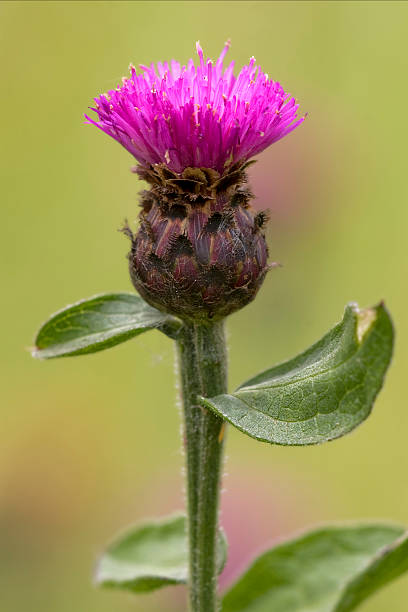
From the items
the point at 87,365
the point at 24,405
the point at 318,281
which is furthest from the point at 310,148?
the point at 24,405

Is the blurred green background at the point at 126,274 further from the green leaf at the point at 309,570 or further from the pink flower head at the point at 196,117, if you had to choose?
the pink flower head at the point at 196,117

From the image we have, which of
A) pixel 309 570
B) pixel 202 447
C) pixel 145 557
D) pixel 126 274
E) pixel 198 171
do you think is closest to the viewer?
pixel 198 171

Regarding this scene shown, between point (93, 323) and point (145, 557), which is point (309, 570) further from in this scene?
point (93, 323)

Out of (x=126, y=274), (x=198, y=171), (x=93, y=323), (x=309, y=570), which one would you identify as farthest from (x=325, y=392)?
(x=126, y=274)

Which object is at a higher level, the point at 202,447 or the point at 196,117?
the point at 196,117

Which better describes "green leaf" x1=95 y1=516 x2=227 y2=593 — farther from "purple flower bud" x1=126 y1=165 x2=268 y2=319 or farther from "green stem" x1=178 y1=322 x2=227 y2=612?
"purple flower bud" x1=126 y1=165 x2=268 y2=319

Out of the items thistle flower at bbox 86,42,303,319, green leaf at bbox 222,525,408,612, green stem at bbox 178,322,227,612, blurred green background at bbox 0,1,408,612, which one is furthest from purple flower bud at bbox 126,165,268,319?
blurred green background at bbox 0,1,408,612
